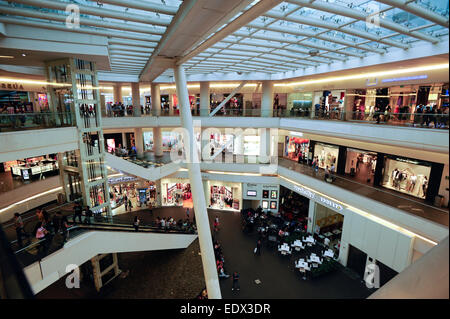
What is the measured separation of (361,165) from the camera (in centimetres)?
1878

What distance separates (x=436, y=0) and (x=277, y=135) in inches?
900

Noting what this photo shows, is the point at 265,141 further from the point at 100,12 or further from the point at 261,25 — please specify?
the point at 100,12

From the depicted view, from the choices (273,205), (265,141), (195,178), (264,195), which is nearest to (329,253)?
(273,205)

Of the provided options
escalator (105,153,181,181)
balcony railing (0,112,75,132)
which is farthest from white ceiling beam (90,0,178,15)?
escalator (105,153,181,181)

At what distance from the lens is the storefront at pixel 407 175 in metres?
13.6

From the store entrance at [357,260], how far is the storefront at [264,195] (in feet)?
25.6

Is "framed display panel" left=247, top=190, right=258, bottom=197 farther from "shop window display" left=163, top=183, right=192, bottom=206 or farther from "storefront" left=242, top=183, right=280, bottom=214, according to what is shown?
"shop window display" left=163, top=183, right=192, bottom=206

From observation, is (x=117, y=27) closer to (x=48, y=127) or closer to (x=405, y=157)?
(x=48, y=127)

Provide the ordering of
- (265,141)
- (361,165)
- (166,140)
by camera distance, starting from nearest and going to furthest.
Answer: (361,165), (265,141), (166,140)

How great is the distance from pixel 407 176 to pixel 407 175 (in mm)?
64

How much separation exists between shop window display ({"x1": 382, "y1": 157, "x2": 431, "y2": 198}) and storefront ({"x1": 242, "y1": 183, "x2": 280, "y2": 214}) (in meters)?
8.53

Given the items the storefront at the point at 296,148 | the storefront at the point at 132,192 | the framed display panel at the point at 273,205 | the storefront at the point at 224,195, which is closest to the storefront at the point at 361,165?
the storefront at the point at 296,148

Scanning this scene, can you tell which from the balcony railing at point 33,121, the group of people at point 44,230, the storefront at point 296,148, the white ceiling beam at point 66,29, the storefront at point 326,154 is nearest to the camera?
the white ceiling beam at point 66,29

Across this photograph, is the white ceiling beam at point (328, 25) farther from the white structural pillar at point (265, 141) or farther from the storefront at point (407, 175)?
the white structural pillar at point (265, 141)
